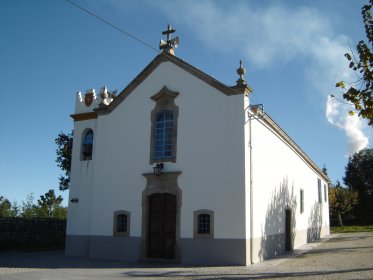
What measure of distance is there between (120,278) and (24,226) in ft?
42.4

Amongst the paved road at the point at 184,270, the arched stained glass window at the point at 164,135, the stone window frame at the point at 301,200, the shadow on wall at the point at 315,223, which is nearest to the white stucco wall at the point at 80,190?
the paved road at the point at 184,270

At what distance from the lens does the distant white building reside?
14.9m

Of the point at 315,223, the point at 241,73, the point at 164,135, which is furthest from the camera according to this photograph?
the point at 315,223

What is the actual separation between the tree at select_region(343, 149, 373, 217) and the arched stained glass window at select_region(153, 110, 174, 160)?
139 feet

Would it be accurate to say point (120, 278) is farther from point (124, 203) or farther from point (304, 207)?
point (304, 207)

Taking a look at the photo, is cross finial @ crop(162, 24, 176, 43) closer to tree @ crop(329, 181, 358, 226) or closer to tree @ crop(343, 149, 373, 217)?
tree @ crop(329, 181, 358, 226)

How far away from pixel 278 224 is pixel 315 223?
11745 millimetres

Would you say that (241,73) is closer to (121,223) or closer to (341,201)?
(121,223)

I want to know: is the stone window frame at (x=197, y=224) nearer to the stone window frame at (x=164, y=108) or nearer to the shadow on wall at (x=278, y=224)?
the shadow on wall at (x=278, y=224)

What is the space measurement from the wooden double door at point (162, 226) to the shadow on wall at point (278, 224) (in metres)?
3.54

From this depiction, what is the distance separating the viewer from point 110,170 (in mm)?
17500

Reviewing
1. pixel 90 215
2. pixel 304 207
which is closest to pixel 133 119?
pixel 90 215

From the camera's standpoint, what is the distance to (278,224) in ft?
62.1

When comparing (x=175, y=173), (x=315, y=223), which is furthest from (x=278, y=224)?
(x=315, y=223)
